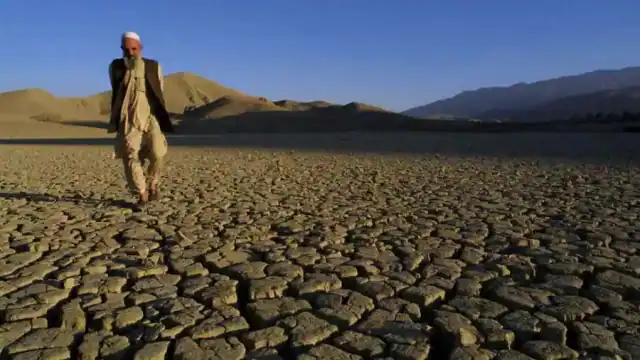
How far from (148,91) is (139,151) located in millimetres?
480

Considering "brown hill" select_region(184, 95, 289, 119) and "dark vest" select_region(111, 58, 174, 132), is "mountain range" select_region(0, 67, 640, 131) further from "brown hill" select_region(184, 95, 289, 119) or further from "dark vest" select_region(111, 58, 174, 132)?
"dark vest" select_region(111, 58, 174, 132)

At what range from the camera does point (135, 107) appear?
375cm

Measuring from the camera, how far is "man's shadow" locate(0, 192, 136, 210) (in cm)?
417

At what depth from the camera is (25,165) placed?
8031mm

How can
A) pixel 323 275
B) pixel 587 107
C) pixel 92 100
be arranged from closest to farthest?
pixel 323 275, pixel 92 100, pixel 587 107

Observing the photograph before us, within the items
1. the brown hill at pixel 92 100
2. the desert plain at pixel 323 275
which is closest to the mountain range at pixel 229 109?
the brown hill at pixel 92 100

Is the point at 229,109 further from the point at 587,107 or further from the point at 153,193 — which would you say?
the point at 587,107

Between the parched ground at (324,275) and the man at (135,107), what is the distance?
403 millimetres

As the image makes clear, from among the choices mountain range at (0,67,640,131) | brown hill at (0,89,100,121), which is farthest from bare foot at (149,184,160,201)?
→ brown hill at (0,89,100,121)

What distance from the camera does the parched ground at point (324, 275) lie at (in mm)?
1652

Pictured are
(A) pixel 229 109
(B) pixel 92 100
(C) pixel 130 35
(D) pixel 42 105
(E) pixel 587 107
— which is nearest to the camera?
(C) pixel 130 35

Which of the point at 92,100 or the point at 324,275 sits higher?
the point at 92,100

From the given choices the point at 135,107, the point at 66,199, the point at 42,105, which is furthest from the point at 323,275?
the point at 42,105

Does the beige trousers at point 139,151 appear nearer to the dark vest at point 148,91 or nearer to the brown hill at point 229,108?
the dark vest at point 148,91
